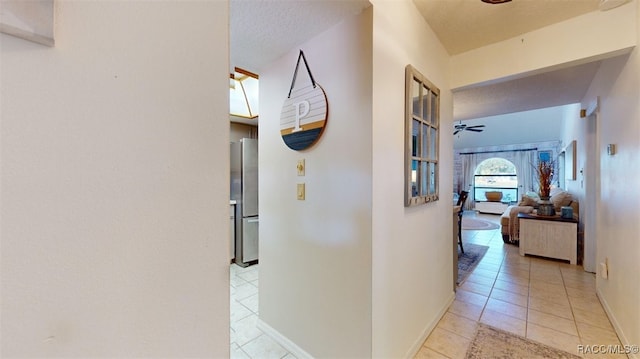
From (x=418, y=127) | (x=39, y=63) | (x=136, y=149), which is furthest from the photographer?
(x=418, y=127)

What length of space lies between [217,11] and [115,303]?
0.66 metres

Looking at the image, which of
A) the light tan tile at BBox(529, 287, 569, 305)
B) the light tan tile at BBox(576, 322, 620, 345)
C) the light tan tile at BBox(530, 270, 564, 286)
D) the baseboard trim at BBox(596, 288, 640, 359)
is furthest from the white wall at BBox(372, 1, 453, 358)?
the light tan tile at BBox(530, 270, 564, 286)

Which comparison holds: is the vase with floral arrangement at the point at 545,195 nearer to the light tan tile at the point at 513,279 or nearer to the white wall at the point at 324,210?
the light tan tile at the point at 513,279

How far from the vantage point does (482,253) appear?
13.6 ft

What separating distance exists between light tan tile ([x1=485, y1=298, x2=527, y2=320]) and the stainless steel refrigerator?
2860mm

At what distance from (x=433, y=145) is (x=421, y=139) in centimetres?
29

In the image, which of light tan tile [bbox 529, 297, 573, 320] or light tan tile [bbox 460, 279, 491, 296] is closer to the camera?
light tan tile [bbox 529, 297, 573, 320]

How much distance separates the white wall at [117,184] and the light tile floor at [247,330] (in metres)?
1.49

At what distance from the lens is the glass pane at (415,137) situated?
5.49 ft

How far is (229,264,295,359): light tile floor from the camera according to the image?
1815 millimetres

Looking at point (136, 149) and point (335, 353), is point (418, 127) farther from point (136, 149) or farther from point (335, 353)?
point (136, 149)

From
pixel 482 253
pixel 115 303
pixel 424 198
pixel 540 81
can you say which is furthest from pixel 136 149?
pixel 482 253

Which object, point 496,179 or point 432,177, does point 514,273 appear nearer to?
point 432,177

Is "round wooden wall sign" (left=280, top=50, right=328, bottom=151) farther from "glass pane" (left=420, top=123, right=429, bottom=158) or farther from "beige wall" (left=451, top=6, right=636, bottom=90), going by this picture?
"beige wall" (left=451, top=6, right=636, bottom=90)
